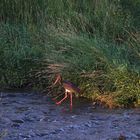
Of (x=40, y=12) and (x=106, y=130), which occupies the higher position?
(x=40, y=12)

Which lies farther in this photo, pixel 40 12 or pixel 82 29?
pixel 40 12

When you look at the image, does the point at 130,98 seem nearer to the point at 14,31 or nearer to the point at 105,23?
the point at 105,23

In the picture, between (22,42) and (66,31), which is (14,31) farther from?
(66,31)

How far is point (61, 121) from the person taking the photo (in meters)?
8.79

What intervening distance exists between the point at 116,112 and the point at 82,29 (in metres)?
2.74

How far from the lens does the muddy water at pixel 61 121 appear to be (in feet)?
26.4

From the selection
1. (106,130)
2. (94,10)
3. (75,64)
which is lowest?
(106,130)

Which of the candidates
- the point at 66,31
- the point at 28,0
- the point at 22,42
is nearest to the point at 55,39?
the point at 66,31

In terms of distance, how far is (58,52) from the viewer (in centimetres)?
1037

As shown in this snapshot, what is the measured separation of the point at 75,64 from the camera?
10.0 metres

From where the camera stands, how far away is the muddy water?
26.4ft

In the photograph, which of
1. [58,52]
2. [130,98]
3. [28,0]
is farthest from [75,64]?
[28,0]

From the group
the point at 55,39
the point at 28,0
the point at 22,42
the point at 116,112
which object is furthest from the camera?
the point at 28,0

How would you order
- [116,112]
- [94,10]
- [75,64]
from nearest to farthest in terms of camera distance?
[116,112], [75,64], [94,10]
